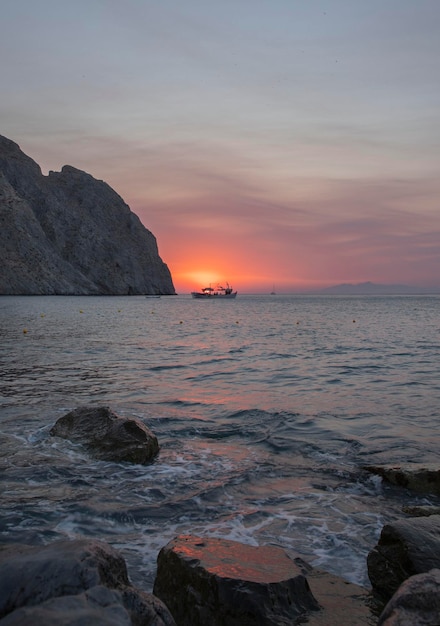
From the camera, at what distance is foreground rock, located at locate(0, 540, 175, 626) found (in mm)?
3037

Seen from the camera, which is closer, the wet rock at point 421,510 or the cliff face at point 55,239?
→ the wet rock at point 421,510

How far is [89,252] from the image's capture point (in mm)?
180250

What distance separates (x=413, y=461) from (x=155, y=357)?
56.9 ft

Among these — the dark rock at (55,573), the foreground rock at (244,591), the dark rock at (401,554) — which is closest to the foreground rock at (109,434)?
the foreground rock at (244,591)

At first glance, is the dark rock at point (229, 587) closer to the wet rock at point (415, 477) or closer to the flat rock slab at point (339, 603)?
the flat rock slab at point (339, 603)

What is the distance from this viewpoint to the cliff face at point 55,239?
455 ft

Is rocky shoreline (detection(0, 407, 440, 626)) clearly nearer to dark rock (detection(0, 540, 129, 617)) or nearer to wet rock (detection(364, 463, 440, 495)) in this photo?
dark rock (detection(0, 540, 129, 617))

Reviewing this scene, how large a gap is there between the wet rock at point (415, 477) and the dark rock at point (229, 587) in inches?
153

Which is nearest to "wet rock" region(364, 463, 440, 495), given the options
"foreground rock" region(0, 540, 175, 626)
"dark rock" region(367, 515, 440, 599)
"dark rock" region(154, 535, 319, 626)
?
"dark rock" region(367, 515, 440, 599)

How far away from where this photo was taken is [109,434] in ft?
31.9

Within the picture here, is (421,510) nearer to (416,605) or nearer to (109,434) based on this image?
(416,605)

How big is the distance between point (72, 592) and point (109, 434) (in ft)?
21.3

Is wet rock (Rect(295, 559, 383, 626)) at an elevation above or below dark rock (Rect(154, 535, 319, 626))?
below

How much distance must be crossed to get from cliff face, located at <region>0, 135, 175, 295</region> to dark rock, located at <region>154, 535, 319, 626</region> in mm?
138609
